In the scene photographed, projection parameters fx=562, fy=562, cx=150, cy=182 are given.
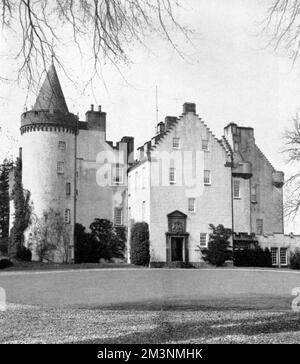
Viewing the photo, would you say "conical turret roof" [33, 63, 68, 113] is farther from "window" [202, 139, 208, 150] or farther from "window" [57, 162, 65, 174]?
"window" [57, 162, 65, 174]

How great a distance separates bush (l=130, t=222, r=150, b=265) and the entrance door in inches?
89.3

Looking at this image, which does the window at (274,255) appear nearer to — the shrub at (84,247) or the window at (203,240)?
the window at (203,240)

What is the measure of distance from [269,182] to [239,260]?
912cm

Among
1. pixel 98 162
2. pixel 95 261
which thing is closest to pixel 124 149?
pixel 98 162

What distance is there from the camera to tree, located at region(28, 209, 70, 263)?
45344mm

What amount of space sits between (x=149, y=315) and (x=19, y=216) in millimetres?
35836

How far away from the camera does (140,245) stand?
44.2 meters

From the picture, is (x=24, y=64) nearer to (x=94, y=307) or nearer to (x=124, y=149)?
(x=94, y=307)

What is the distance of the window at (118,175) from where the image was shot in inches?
2046

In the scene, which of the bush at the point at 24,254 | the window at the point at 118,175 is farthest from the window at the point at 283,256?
the bush at the point at 24,254

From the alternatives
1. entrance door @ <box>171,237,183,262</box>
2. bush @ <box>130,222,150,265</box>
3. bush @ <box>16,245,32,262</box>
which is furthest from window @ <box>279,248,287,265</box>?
bush @ <box>16,245,32,262</box>

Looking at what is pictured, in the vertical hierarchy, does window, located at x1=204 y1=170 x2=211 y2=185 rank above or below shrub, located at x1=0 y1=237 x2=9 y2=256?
above
